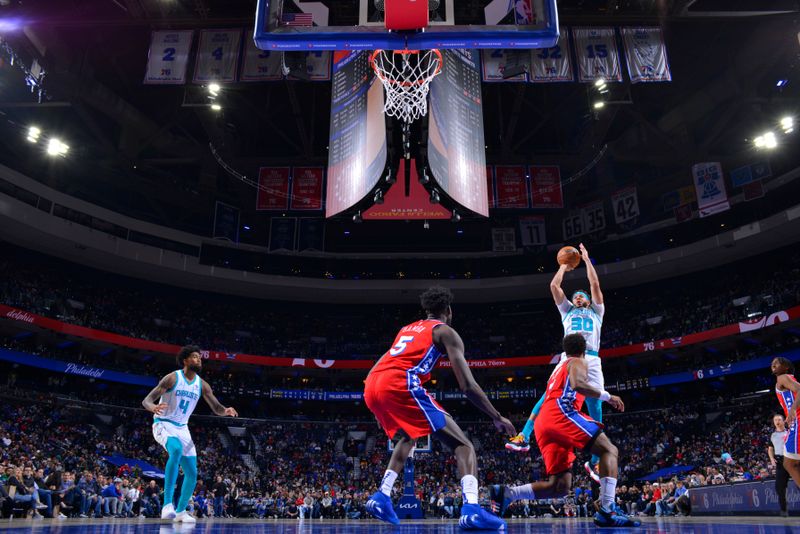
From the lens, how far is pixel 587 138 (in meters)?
25.6

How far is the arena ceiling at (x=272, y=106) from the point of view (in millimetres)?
18094

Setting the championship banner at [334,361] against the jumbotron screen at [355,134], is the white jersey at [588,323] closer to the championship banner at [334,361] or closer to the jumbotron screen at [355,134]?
the jumbotron screen at [355,134]

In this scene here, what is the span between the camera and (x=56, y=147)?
27.5 m

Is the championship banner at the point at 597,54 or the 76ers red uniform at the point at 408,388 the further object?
the championship banner at the point at 597,54

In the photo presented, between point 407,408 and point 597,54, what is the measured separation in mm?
14489

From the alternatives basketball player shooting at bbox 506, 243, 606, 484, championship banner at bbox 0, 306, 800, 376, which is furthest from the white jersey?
championship banner at bbox 0, 306, 800, 376

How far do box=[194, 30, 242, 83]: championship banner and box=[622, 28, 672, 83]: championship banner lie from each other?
35.4 ft

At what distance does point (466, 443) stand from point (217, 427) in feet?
103

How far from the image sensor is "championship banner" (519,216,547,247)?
2959 cm

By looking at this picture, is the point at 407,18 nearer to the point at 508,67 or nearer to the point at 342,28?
the point at 342,28

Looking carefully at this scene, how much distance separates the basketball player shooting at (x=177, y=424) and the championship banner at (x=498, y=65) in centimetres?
1188

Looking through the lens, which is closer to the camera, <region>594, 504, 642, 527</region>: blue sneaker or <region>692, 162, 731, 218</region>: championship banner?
<region>594, 504, 642, 527</region>: blue sneaker

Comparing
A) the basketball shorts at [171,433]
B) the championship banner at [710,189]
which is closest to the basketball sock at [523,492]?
the basketball shorts at [171,433]

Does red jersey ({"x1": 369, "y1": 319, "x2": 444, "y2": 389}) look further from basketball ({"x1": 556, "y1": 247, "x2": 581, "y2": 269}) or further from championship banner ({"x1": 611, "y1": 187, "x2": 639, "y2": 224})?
championship banner ({"x1": 611, "y1": 187, "x2": 639, "y2": 224})
